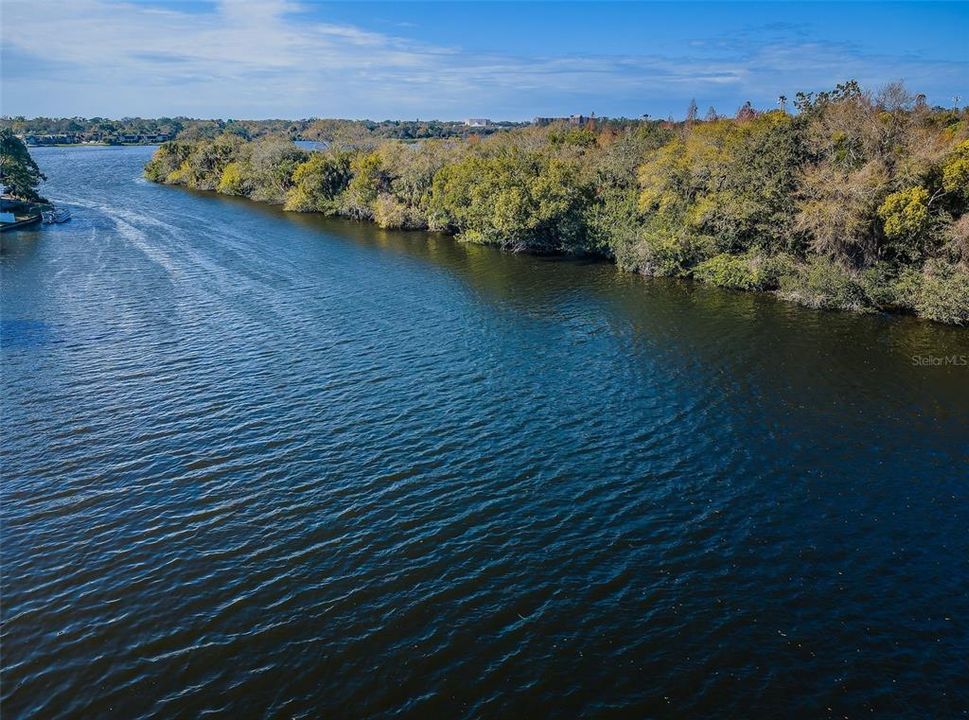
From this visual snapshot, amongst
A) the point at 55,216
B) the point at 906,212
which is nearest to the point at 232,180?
the point at 55,216

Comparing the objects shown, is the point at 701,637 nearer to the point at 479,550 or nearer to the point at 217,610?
the point at 479,550

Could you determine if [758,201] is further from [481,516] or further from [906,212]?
[481,516]

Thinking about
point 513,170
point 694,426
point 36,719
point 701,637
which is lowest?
point 36,719

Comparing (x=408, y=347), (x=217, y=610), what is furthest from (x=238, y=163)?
(x=217, y=610)

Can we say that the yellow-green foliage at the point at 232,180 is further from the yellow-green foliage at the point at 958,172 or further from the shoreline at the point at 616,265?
the yellow-green foliage at the point at 958,172

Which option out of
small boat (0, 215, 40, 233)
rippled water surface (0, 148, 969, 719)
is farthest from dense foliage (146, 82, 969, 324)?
small boat (0, 215, 40, 233)

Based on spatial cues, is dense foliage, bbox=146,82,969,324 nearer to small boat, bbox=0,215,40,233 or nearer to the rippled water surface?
the rippled water surface

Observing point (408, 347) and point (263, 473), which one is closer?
point (263, 473)

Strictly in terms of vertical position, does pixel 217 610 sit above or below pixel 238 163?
below
